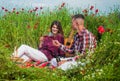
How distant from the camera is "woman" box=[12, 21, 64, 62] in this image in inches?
380

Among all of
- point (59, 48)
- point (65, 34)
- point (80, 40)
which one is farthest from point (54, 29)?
point (65, 34)

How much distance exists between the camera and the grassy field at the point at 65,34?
20.6 feet

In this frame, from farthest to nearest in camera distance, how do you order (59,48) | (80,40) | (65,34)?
(65,34)
(59,48)
(80,40)

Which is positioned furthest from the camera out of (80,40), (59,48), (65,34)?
(65,34)

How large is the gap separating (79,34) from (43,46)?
1509mm

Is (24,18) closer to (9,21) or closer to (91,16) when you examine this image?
(9,21)

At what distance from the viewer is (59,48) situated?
10.0m

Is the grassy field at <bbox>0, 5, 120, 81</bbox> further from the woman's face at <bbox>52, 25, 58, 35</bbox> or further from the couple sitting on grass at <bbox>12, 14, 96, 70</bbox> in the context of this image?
the woman's face at <bbox>52, 25, 58, 35</bbox>

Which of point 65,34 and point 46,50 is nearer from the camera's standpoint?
point 46,50

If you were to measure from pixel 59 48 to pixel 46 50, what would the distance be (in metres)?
0.28

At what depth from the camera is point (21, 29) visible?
40.0 ft

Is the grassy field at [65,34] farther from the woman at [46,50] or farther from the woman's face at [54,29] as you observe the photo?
the woman's face at [54,29]

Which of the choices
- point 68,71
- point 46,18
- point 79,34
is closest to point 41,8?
point 46,18

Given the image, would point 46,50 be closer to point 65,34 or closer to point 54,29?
point 54,29
